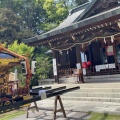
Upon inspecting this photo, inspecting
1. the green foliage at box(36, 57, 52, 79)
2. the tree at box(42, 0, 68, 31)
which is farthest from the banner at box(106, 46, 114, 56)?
the tree at box(42, 0, 68, 31)

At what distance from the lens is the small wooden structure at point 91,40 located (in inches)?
431

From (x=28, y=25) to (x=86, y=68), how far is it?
94.3 feet

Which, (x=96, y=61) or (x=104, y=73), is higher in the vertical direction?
(x=96, y=61)

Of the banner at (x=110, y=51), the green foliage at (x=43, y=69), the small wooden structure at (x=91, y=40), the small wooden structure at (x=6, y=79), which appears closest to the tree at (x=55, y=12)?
the green foliage at (x=43, y=69)

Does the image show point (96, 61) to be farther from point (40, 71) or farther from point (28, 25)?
point (28, 25)

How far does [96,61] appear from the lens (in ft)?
54.2

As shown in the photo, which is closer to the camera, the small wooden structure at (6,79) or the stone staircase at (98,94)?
the small wooden structure at (6,79)

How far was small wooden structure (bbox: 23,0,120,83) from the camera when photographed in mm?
10953

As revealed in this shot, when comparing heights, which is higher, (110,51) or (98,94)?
(110,51)

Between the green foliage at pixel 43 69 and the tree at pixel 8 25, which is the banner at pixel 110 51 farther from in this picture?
the tree at pixel 8 25

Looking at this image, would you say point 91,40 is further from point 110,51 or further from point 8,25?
point 8,25

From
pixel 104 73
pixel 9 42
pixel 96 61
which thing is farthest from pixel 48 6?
pixel 104 73

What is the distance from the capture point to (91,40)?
12641 mm

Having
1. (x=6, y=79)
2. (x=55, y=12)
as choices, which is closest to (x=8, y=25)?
(x=55, y=12)
